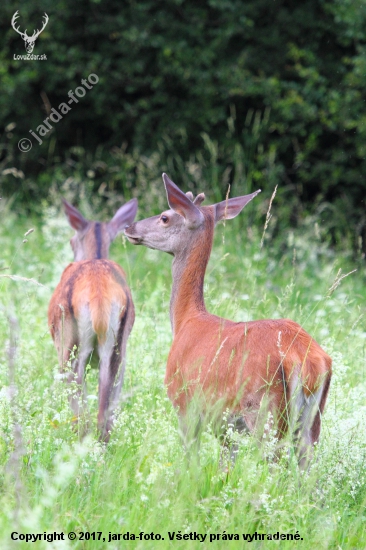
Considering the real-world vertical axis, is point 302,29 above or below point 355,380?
above

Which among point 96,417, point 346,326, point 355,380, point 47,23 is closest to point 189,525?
point 96,417

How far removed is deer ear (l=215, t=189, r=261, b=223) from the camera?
4789 millimetres

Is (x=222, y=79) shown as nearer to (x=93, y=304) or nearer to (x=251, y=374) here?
(x=93, y=304)

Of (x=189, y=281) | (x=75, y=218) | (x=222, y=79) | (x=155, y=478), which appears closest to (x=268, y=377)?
(x=155, y=478)

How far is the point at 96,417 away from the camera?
15.3ft

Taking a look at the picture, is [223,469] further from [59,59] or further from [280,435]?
[59,59]

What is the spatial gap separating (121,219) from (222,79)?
215 inches

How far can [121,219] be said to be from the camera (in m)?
6.14

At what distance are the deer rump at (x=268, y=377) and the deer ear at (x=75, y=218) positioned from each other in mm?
2391

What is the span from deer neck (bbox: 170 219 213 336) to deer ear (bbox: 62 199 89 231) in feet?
5.09

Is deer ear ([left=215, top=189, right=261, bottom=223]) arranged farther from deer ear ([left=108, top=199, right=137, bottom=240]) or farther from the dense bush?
the dense bush

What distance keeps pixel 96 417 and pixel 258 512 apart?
162cm

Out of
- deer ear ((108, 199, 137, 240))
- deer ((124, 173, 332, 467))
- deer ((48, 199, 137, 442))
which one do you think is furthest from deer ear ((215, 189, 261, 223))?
deer ear ((108, 199, 137, 240))

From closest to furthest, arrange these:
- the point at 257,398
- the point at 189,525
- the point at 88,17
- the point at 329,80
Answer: the point at 189,525
the point at 257,398
the point at 329,80
the point at 88,17
